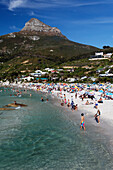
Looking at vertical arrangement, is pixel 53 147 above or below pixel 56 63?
below

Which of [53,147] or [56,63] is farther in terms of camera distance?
[56,63]

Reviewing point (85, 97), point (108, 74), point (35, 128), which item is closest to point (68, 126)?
point (35, 128)

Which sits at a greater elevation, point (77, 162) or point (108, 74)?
point (108, 74)

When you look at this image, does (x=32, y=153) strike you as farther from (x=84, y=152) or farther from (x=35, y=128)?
(x=35, y=128)

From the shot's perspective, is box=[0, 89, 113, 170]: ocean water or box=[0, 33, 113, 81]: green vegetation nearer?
box=[0, 89, 113, 170]: ocean water

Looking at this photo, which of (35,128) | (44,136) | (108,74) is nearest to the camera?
(44,136)

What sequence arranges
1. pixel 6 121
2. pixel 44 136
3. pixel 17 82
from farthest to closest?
pixel 17 82
pixel 6 121
pixel 44 136

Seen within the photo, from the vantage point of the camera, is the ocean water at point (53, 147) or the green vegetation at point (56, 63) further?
the green vegetation at point (56, 63)

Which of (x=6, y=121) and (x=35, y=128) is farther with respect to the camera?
(x=6, y=121)

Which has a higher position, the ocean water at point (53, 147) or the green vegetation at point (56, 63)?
the green vegetation at point (56, 63)

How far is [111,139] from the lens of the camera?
1336 centimetres

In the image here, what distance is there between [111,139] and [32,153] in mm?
6543

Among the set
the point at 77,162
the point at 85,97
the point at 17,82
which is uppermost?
the point at 17,82

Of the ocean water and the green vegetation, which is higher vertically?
the green vegetation
